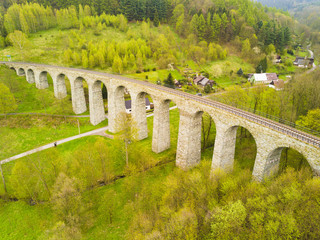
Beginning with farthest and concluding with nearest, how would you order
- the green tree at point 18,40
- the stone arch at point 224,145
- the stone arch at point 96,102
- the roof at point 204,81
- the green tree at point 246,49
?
1. the green tree at point 246,49
2. the green tree at point 18,40
3. the roof at point 204,81
4. the stone arch at point 96,102
5. the stone arch at point 224,145

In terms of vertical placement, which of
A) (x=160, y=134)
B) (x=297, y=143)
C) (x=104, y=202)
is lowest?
(x=104, y=202)

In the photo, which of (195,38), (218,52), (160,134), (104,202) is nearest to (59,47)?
(195,38)

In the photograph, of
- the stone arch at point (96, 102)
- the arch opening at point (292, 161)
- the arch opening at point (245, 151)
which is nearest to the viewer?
the arch opening at point (292, 161)

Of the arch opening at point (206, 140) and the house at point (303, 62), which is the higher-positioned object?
the house at point (303, 62)

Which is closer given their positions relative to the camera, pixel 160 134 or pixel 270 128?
pixel 270 128

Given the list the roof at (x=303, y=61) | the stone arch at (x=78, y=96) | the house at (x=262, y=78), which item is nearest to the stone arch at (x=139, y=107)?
the stone arch at (x=78, y=96)

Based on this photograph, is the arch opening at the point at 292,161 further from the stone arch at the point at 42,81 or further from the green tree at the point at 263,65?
the stone arch at the point at 42,81

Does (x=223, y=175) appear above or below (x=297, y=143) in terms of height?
below

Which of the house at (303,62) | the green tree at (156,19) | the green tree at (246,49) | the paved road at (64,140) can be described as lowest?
the paved road at (64,140)

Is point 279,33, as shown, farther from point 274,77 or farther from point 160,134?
point 160,134
